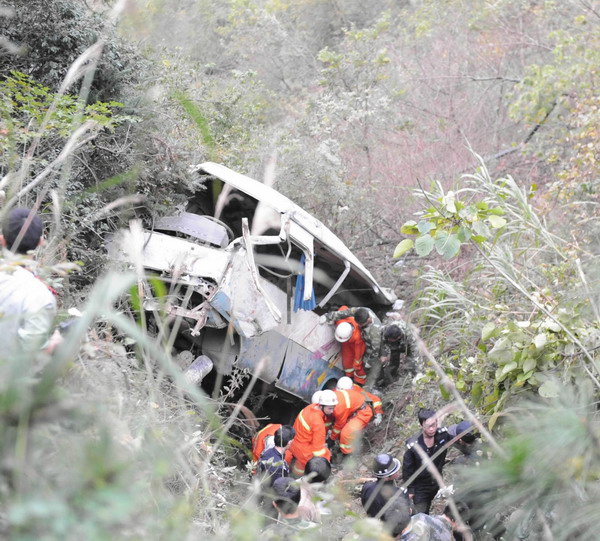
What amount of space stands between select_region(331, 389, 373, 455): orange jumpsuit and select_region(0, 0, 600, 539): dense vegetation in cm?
63

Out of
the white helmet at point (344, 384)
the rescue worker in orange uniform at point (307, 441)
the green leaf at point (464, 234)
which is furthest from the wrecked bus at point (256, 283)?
the green leaf at point (464, 234)

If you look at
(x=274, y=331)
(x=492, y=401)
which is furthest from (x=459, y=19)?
(x=492, y=401)

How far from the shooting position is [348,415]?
6.50 meters

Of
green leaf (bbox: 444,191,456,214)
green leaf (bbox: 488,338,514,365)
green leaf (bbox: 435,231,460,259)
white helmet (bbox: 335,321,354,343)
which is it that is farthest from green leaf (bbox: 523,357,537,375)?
white helmet (bbox: 335,321,354,343)

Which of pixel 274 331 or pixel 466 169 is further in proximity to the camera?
pixel 466 169

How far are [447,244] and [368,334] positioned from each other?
10.0 ft

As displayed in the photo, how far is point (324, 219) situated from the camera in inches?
373

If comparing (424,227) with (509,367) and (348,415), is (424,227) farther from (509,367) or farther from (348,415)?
(348,415)

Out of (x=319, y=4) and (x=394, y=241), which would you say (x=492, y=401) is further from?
(x=319, y=4)

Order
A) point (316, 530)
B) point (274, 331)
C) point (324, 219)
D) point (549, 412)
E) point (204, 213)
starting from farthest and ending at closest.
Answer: point (324, 219), point (204, 213), point (274, 331), point (316, 530), point (549, 412)

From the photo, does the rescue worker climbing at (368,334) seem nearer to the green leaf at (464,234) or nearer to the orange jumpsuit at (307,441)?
the orange jumpsuit at (307,441)

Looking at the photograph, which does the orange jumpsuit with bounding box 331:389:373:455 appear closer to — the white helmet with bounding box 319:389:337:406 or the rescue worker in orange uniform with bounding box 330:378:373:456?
Answer: the rescue worker in orange uniform with bounding box 330:378:373:456

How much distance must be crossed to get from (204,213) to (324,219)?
7.19ft

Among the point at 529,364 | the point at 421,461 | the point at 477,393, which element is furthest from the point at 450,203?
the point at 421,461
